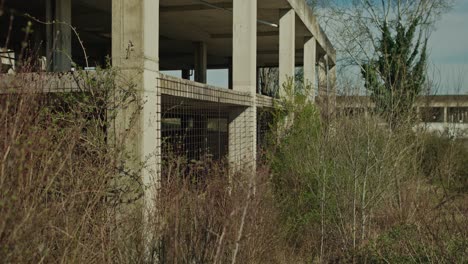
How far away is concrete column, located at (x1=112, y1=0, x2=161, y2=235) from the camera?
450 cm

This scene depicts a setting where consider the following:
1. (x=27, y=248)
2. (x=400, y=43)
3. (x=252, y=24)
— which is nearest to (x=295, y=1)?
(x=252, y=24)

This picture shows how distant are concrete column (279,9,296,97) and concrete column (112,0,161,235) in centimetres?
705

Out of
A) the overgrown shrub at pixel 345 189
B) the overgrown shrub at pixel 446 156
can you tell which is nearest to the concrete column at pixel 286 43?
the overgrown shrub at pixel 446 156

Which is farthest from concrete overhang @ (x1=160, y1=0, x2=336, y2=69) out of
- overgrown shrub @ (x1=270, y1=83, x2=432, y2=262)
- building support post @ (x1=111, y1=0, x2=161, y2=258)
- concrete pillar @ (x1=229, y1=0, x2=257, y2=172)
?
building support post @ (x1=111, y1=0, x2=161, y2=258)

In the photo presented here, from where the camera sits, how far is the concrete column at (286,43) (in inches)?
452

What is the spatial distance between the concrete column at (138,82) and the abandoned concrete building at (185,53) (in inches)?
0.4

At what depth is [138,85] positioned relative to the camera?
179 inches

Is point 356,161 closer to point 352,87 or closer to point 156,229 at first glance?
point 352,87

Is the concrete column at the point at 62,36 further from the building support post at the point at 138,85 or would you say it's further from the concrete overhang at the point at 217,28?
the building support post at the point at 138,85

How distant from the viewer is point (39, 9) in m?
12.3

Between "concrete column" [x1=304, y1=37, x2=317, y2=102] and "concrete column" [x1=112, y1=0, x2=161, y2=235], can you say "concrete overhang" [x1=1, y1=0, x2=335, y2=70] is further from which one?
"concrete column" [x1=112, y1=0, x2=161, y2=235]

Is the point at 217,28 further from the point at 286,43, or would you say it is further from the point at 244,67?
the point at 244,67

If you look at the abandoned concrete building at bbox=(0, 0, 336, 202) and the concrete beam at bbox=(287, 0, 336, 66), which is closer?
the abandoned concrete building at bbox=(0, 0, 336, 202)

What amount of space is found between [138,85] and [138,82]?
34 millimetres
